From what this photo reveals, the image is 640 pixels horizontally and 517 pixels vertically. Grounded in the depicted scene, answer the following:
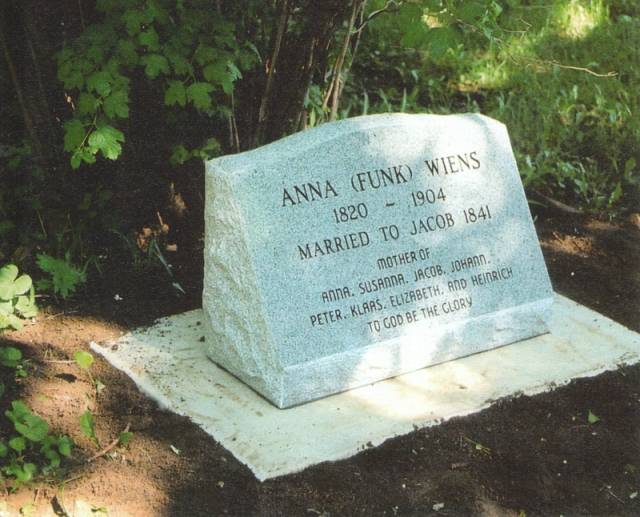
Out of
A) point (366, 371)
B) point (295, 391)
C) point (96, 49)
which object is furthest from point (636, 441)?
point (96, 49)

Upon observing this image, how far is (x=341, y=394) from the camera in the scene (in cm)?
293

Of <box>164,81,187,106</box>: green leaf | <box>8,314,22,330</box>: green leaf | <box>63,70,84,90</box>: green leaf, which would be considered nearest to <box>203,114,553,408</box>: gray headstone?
<box>164,81,187,106</box>: green leaf

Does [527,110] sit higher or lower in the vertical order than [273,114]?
lower

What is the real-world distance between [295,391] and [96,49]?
155 cm

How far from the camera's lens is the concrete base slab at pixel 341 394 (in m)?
2.66

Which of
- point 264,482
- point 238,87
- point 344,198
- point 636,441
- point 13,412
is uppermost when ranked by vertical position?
point 238,87

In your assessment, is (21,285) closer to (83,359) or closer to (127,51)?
(83,359)

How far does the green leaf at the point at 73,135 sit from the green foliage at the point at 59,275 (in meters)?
0.55

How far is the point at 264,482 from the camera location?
2500 mm

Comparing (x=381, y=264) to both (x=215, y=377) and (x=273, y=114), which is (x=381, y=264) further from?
(x=273, y=114)

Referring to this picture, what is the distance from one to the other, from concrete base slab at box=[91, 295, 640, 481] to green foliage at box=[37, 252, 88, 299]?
36 cm

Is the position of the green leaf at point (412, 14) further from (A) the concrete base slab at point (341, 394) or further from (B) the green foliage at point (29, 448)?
(B) the green foliage at point (29, 448)

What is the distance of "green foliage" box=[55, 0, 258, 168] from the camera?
10.1 feet

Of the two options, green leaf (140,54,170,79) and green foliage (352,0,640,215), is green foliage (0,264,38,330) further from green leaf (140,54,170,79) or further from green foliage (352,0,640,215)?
green foliage (352,0,640,215)
